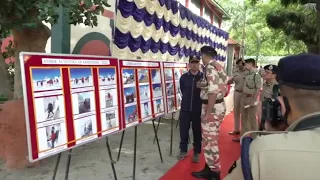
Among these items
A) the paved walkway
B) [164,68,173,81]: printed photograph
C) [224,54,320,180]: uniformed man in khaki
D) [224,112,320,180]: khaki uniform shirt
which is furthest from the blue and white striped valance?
[224,112,320,180]: khaki uniform shirt

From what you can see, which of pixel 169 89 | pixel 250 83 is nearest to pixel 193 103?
pixel 169 89

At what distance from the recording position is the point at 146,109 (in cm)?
409

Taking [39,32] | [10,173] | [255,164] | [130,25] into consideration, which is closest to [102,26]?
[130,25]

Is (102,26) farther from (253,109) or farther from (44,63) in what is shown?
(44,63)

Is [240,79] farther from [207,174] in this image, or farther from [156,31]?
[156,31]

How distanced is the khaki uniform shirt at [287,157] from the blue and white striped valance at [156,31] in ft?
18.5

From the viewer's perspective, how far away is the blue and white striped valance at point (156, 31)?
21.1 feet

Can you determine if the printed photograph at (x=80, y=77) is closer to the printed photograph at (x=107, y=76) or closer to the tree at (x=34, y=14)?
the printed photograph at (x=107, y=76)

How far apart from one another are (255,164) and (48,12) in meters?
2.74

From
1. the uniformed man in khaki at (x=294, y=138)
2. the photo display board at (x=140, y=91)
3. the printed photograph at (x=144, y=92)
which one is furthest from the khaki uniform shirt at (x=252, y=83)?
the uniformed man in khaki at (x=294, y=138)

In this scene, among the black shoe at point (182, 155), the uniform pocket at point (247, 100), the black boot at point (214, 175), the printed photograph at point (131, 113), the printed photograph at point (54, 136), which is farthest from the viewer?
the uniform pocket at point (247, 100)

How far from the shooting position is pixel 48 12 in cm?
313

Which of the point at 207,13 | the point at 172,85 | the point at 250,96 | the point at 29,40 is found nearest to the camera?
the point at 29,40

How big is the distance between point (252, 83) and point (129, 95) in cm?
268
